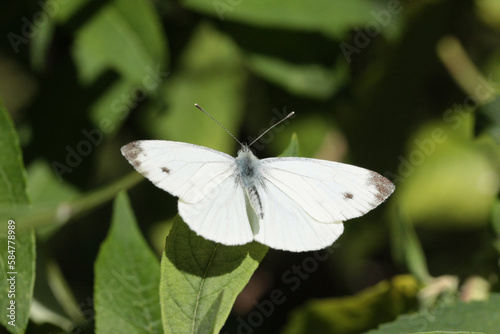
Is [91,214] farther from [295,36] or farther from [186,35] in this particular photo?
[295,36]

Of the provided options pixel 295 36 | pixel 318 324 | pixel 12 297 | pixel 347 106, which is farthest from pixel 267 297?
→ pixel 12 297

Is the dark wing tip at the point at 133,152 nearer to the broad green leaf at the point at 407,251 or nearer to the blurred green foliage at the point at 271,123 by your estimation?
the blurred green foliage at the point at 271,123

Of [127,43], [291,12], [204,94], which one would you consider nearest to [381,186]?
[291,12]

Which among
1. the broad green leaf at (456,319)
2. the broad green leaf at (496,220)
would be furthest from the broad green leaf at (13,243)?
the broad green leaf at (496,220)

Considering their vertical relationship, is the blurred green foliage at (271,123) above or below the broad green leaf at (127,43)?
below

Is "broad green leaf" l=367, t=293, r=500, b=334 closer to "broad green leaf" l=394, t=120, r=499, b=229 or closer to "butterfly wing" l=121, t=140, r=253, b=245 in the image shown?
"butterfly wing" l=121, t=140, r=253, b=245
